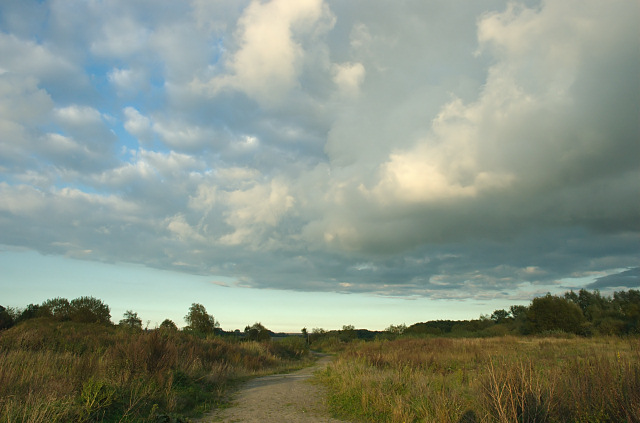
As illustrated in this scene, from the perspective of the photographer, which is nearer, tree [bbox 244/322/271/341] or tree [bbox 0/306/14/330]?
tree [bbox 0/306/14/330]

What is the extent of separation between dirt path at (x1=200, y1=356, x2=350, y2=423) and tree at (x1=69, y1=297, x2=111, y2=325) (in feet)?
101

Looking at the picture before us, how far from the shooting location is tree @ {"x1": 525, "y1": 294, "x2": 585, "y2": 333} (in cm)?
4641

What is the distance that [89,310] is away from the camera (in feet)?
129

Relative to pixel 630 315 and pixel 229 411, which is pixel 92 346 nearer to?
pixel 229 411

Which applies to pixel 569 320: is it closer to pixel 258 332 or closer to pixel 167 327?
pixel 258 332

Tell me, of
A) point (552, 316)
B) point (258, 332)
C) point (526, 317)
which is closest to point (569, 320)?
point (552, 316)

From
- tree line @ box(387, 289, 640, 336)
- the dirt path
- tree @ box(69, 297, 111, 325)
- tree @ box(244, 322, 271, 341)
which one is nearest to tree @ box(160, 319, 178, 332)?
the dirt path

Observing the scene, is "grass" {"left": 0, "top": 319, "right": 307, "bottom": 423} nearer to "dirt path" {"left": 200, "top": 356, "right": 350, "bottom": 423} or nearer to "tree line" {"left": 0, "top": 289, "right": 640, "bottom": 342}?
"dirt path" {"left": 200, "top": 356, "right": 350, "bottom": 423}

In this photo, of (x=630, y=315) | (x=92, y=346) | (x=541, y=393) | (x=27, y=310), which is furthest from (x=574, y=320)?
(x=27, y=310)

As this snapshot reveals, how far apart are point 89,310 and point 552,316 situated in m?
60.4

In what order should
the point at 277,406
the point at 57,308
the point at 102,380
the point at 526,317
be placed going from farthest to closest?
the point at 526,317, the point at 57,308, the point at 277,406, the point at 102,380

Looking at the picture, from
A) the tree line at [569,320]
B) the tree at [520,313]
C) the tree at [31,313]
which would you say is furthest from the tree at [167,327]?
the tree at [520,313]

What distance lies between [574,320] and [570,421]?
173 feet

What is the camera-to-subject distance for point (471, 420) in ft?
20.4
